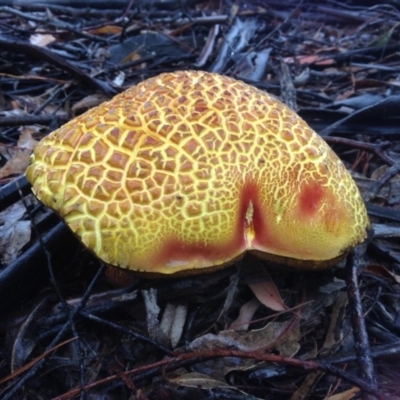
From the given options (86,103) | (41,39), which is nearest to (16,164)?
(86,103)

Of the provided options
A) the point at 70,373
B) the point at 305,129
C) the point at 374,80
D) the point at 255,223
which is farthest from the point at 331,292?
the point at 374,80

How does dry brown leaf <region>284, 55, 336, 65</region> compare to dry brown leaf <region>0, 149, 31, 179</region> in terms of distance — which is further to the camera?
dry brown leaf <region>284, 55, 336, 65</region>

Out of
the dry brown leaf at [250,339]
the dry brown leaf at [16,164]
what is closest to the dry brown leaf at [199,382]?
the dry brown leaf at [250,339]

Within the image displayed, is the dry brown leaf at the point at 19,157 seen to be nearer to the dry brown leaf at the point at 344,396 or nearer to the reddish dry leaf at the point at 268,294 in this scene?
the reddish dry leaf at the point at 268,294

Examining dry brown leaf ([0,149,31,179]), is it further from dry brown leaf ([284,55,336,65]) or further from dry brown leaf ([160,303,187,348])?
dry brown leaf ([284,55,336,65])

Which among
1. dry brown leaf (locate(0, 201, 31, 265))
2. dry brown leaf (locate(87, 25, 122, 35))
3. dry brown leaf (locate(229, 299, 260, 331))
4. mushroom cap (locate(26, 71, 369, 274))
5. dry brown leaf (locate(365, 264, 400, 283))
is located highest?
mushroom cap (locate(26, 71, 369, 274))

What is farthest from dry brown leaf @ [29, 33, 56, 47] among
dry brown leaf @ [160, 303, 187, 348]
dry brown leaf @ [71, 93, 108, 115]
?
dry brown leaf @ [160, 303, 187, 348]
